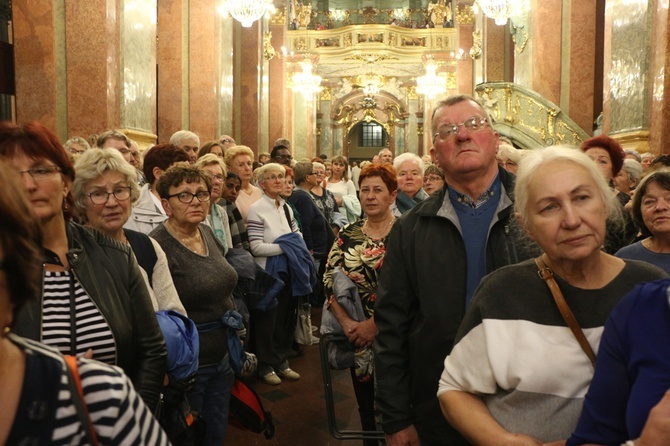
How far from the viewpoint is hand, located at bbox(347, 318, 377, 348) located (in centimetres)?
353

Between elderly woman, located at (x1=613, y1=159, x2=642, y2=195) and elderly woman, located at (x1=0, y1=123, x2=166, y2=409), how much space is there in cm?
394

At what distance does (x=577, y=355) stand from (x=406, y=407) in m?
0.95

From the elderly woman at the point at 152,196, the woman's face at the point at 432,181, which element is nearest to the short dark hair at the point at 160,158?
the elderly woman at the point at 152,196

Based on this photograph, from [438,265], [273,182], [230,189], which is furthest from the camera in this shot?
[273,182]

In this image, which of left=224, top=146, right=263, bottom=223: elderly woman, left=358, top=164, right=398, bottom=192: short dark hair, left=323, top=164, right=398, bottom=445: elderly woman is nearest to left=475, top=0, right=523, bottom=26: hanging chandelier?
left=224, top=146, right=263, bottom=223: elderly woman

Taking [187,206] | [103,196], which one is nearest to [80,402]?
[103,196]

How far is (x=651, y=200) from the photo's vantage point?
121 inches

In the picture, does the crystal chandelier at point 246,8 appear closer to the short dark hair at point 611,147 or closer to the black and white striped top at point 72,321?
the short dark hair at point 611,147

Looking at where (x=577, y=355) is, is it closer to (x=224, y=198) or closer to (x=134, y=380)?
(x=134, y=380)

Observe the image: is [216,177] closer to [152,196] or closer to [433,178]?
[152,196]

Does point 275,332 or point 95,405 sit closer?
point 95,405

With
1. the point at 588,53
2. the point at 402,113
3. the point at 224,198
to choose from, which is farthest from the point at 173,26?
the point at 402,113

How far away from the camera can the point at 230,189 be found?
5.50 metres

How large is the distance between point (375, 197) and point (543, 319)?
2.23 meters
